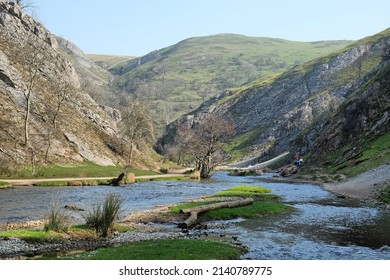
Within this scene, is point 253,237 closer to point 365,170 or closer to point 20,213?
point 20,213

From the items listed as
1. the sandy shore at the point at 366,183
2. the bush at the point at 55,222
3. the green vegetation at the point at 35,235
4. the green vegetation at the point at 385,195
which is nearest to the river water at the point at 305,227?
the green vegetation at the point at 385,195

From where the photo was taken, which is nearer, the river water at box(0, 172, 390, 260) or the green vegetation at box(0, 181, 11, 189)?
the river water at box(0, 172, 390, 260)

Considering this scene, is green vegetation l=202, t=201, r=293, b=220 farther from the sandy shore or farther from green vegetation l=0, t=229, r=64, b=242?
the sandy shore

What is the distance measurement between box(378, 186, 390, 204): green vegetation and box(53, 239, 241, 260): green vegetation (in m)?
27.5

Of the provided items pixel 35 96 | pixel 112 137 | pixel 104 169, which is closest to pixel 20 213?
pixel 104 169

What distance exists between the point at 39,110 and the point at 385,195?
70.8 meters

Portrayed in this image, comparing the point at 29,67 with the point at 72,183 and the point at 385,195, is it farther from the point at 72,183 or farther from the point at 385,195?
the point at 385,195

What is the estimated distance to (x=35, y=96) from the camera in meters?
89.2

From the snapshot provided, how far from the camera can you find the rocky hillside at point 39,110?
243 feet

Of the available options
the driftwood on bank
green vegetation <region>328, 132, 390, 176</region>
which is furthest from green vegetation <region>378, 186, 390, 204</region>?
the driftwood on bank

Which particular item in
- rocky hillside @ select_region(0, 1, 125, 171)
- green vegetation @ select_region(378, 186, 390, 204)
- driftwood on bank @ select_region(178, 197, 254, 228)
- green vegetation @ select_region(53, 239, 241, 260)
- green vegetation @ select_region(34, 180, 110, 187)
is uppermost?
rocky hillside @ select_region(0, 1, 125, 171)

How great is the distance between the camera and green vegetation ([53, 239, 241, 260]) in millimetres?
17672

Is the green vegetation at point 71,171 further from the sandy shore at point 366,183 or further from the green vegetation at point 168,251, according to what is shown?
the green vegetation at point 168,251
